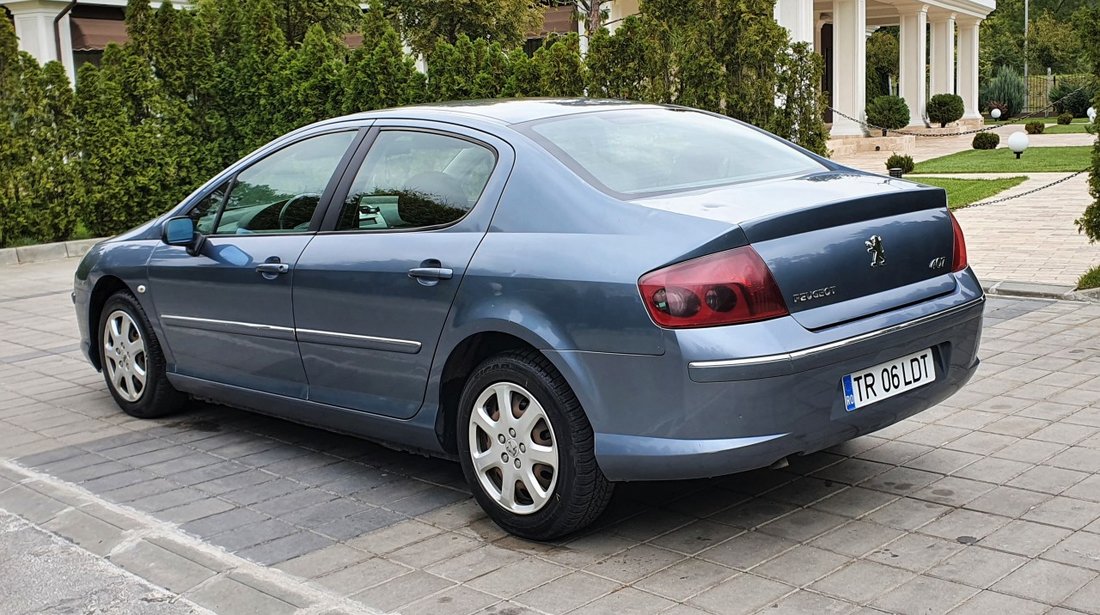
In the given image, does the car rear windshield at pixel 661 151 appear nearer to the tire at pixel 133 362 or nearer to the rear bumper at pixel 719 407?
the rear bumper at pixel 719 407

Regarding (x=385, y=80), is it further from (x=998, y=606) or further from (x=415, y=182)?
(x=998, y=606)

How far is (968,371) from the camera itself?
15.0 feet

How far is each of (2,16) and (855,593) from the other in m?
14.4

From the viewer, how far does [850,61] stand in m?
34.0

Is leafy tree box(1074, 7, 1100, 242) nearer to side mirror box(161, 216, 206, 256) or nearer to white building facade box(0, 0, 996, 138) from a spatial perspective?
side mirror box(161, 216, 206, 256)

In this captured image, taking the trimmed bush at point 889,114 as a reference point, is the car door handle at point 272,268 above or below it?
below

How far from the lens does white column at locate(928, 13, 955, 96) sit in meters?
43.4

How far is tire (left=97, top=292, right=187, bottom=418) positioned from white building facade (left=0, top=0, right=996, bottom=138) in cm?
2063

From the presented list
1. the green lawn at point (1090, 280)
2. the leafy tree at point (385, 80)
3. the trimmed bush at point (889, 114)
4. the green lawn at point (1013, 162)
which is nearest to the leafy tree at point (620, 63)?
the leafy tree at point (385, 80)

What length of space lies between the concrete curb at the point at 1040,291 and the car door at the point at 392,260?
18.7 ft

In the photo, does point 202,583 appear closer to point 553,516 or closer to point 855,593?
point 553,516

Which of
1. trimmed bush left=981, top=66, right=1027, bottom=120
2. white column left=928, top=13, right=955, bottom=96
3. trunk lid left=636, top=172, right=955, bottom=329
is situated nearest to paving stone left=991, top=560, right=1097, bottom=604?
trunk lid left=636, top=172, right=955, bottom=329

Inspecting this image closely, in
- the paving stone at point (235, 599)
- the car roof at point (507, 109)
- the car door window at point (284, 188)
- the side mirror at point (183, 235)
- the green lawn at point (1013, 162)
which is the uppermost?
the car roof at point (507, 109)

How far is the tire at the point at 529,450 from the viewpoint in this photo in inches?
160
